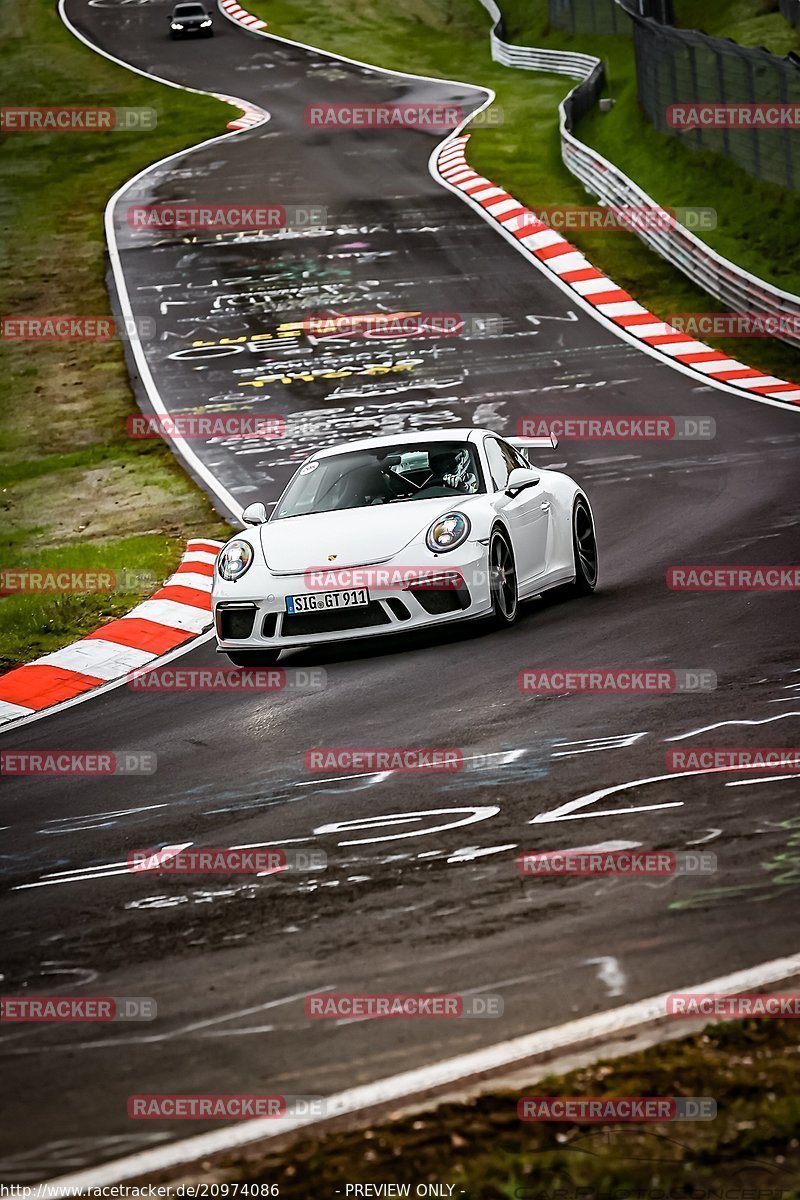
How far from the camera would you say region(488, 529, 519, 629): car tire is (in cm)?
1059

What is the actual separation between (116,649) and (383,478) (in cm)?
234

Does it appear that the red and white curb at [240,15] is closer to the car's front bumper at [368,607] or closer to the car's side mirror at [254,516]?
the car's side mirror at [254,516]

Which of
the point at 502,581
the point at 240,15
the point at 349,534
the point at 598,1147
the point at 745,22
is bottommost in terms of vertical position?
the point at 502,581

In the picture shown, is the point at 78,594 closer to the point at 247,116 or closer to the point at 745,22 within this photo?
the point at 247,116

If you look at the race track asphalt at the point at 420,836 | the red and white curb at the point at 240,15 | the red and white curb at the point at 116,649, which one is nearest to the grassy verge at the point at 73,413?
the red and white curb at the point at 116,649

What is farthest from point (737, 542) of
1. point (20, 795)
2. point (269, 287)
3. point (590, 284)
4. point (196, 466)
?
point (269, 287)

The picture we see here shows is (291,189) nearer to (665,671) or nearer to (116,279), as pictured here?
(116,279)

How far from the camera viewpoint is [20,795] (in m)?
8.34

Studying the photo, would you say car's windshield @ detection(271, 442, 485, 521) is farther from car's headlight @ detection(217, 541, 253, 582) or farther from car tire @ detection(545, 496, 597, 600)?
car tire @ detection(545, 496, 597, 600)

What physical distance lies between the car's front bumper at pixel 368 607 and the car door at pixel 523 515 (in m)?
0.72

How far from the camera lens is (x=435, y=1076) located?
4418 mm

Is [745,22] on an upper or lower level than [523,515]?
upper

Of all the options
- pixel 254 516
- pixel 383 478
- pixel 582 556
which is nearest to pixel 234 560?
pixel 254 516

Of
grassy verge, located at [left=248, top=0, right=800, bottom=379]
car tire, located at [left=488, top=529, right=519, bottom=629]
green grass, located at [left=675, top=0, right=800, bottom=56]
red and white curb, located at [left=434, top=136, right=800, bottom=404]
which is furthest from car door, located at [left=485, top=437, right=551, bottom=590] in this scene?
green grass, located at [left=675, top=0, right=800, bottom=56]
